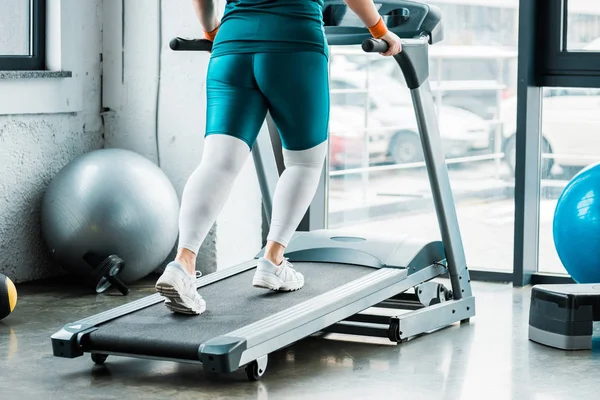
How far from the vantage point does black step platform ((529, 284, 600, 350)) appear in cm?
319

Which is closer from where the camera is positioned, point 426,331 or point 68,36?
point 426,331

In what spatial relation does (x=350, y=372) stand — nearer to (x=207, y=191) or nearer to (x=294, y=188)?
(x=294, y=188)

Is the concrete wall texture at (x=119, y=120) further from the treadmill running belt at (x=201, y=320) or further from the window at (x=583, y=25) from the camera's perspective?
the window at (x=583, y=25)

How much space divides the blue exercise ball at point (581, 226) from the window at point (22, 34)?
233 centimetres

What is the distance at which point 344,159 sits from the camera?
189 inches

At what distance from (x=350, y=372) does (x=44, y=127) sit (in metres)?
2.10

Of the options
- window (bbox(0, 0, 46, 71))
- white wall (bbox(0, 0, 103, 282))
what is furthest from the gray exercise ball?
window (bbox(0, 0, 46, 71))

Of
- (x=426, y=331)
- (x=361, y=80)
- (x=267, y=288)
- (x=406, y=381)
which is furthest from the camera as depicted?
(x=361, y=80)

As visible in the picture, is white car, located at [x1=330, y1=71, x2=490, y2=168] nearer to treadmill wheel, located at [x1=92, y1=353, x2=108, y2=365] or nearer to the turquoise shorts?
the turquoise shorts

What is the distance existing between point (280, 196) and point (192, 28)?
1674 millimetres

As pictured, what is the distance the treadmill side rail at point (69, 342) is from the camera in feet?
9.37

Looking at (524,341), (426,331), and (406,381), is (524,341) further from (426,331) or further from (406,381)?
(406,381)

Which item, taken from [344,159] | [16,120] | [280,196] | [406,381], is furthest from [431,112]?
[16,120]

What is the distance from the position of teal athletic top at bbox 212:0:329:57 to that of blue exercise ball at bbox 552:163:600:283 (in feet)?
4.23
